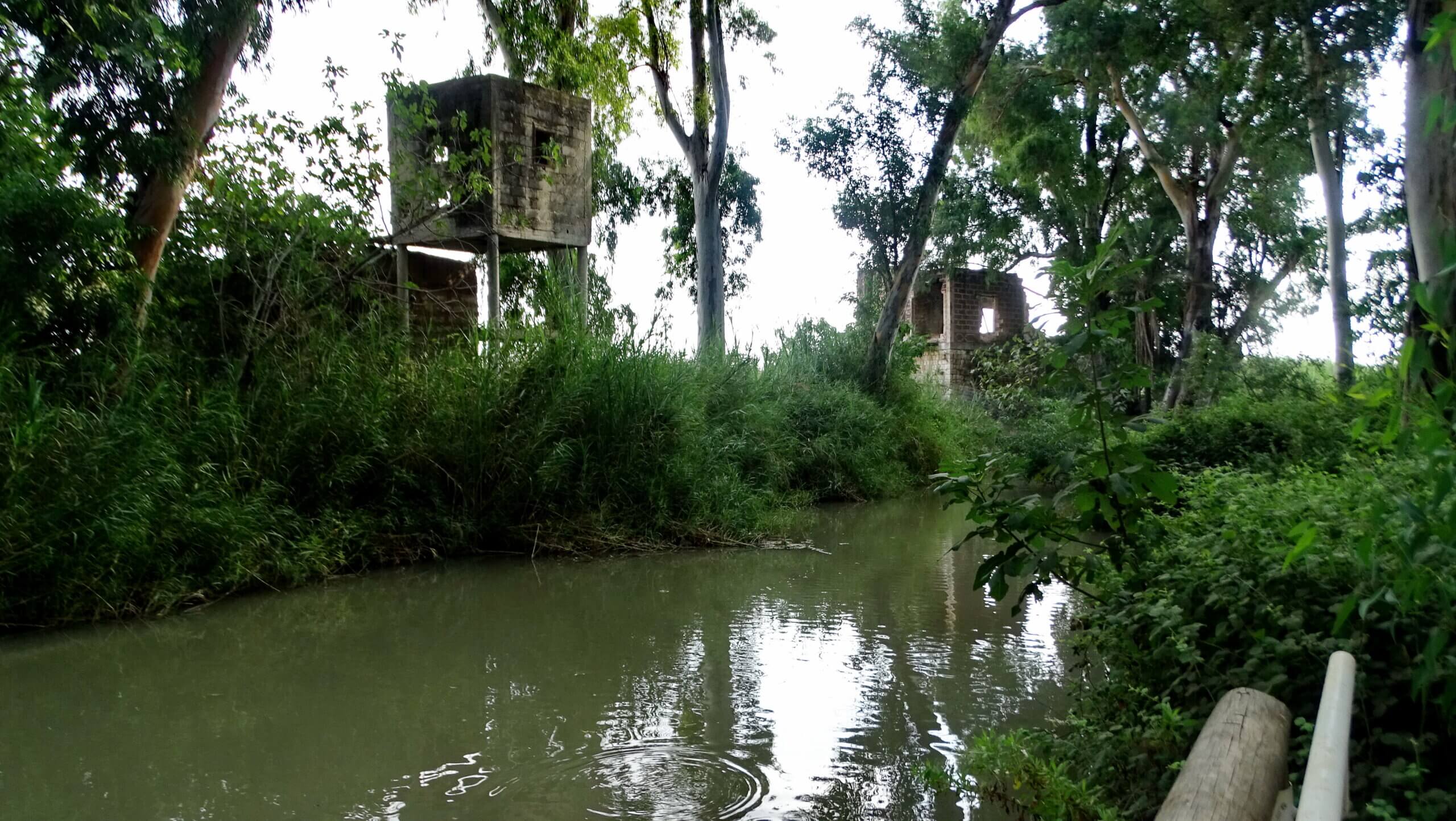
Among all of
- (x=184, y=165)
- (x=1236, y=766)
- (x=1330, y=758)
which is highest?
(x=184, y=165)

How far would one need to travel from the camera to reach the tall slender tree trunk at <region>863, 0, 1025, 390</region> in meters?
17.5

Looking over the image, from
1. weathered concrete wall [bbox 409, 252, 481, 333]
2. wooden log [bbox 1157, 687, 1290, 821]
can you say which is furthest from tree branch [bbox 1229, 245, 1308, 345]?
wooden log [bbox 1157, 687, 1290, 821]

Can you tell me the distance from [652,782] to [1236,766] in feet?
6.89

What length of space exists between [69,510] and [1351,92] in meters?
15.1

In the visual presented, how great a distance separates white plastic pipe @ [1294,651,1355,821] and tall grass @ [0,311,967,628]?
6.56 metres

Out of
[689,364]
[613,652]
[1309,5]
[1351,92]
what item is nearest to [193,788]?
[613,652]

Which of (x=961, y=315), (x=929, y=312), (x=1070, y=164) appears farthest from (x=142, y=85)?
(x=929, y=312)

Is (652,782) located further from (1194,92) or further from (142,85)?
(1194,92)

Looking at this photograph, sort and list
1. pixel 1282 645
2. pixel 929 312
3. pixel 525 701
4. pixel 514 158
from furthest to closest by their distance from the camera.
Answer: pixel 929 312, pixel 514 158, pixel 525 701, pixel 1282 645

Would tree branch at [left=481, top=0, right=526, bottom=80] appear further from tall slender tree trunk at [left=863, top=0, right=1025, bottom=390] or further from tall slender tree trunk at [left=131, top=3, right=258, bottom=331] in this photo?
tall slender tree trunk at [left=863, top=0, right=1025, bottom=390]

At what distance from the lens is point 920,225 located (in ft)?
58.4

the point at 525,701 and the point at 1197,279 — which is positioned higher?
the point at 1197,279

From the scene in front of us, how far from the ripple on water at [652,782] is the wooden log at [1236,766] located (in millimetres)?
1587

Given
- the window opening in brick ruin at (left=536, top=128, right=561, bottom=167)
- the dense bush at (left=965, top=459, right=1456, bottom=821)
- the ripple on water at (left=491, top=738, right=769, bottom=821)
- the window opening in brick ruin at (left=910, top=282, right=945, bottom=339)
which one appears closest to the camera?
the dense bush at (left=965, top=459, right=1456, bottom=821)
